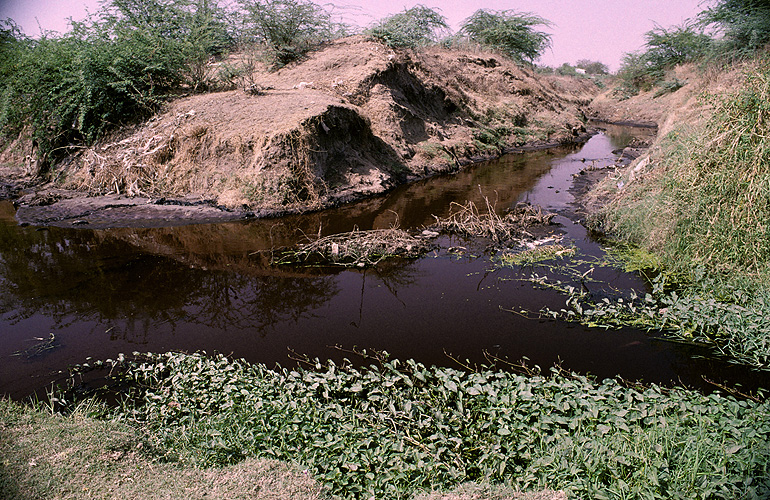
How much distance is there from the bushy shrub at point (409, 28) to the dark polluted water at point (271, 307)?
30.9ft

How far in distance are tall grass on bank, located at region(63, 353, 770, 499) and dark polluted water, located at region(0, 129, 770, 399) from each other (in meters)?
0.83

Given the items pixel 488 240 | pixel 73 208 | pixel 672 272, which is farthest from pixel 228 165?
pixel 672 272

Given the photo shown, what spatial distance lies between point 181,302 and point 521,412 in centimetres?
415

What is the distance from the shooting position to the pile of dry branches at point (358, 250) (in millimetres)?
6785

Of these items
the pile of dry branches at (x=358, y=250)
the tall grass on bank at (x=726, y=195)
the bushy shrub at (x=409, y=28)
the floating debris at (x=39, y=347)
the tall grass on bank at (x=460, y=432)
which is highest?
the bushy shrub at (x=409, y=28)

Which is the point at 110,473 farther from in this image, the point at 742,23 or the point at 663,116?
the point at 742,23

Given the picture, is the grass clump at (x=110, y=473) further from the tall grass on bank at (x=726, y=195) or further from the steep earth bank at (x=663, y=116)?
the steep earth bank at (x=663, y=116)

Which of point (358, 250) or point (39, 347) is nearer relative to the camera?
point (39, 347)

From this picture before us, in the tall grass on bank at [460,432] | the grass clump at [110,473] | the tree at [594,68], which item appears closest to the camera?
the grass clump at [110,473]

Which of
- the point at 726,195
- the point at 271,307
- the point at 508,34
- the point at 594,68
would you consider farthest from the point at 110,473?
the point at 594,68

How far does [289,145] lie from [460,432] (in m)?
7.42

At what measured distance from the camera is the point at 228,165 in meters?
9.59

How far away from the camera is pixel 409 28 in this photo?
1650 cm

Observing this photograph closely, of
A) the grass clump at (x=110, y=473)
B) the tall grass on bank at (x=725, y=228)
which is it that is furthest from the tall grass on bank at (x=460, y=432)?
the tall grass on bank at (x=725, y=228)
